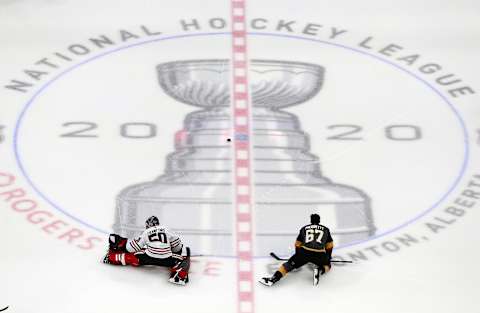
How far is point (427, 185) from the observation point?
650 cm

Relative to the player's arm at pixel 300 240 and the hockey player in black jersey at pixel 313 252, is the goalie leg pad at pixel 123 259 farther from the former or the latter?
the player's arm at pixel 300 240

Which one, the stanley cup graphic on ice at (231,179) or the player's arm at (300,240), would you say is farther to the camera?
the stanley cup graphic on ice at (231,179)

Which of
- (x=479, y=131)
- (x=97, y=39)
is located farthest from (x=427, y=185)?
(x=97, y=39)

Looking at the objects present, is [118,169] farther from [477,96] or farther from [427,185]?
[477,96]

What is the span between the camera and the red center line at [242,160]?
19.1 ft

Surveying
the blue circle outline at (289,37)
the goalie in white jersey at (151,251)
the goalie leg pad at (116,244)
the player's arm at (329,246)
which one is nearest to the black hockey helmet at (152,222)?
the goalie in white jersey at (151,251)

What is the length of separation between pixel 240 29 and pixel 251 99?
0.75 meters

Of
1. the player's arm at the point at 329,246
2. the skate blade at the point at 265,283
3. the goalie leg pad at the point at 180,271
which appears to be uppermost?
the player's arm at the point at 329,246

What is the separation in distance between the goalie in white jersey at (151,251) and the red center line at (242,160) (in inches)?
11.6

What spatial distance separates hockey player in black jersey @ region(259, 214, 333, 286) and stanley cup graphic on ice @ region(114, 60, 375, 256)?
192 mm

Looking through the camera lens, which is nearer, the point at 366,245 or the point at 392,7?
the point at 366,245

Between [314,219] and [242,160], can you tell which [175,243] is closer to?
[314,219]

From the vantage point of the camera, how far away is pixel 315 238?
5895 mm

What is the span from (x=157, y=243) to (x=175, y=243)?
0.33 ft
